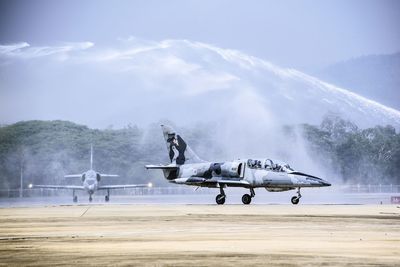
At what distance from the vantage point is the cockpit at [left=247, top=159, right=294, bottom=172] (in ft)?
187

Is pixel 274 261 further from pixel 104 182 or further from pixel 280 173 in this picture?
pixel 104 182

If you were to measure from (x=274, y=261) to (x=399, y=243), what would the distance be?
5423mm

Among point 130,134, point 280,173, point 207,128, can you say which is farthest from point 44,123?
point 280,173

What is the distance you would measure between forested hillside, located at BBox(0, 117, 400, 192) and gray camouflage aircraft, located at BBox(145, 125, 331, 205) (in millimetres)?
55359

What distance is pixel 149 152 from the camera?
13362 centimetres

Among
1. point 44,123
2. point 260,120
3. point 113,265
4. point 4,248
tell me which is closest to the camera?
point 113,265

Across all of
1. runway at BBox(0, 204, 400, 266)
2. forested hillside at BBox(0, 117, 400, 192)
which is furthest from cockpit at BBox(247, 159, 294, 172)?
forested hillside at BBox(0, 117, 400, 192)

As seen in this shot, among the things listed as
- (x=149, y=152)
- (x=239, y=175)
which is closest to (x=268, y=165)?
(x=239, y=175)

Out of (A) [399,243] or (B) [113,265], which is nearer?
(B) [113,265]

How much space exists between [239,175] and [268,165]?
7.57ft

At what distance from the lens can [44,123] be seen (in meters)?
140

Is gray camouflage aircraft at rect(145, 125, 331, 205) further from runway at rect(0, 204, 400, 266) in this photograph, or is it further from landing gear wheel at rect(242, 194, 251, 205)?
runway at rect(0, 204, 400, 266)

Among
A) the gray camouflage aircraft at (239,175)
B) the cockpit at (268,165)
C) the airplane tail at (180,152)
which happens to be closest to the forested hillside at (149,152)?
the airplane tail at (180,152)

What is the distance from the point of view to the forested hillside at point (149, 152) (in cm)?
12306
